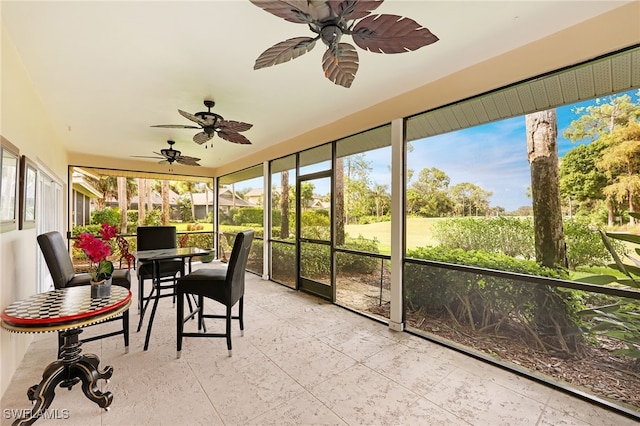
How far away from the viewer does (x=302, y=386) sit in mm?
2158

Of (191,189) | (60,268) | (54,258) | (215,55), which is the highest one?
(215,55)

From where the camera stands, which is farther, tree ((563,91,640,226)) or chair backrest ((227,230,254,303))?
chair backrest ((227,230,254,303))

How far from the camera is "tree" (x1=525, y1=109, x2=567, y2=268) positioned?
2.38 m

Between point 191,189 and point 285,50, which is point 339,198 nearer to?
point 285,50

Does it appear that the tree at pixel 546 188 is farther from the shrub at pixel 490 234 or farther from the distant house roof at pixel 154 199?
the distant house roof at pixel 154 199

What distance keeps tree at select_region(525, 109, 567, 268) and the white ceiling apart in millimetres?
712

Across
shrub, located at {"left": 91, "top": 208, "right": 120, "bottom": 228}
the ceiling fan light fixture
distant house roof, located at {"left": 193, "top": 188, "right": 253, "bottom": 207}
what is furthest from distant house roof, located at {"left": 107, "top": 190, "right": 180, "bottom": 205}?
the ceiling fan light fixture

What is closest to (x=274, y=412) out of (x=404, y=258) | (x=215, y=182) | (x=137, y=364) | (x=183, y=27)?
(x=137, y=364)

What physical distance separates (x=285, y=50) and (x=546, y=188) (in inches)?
94.9

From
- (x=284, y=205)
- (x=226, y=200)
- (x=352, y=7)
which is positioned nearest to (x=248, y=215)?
(x=226, y=200)

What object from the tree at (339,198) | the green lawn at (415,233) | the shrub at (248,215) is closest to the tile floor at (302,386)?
the green lawn at (415,233)

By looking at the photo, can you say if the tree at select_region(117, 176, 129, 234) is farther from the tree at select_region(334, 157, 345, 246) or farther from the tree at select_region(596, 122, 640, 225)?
the tree at select_region(596, 122, 640, 225)

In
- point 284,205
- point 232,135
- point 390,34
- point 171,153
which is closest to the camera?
point 390,34

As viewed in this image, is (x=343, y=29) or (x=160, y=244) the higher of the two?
(x=343, y=29)
